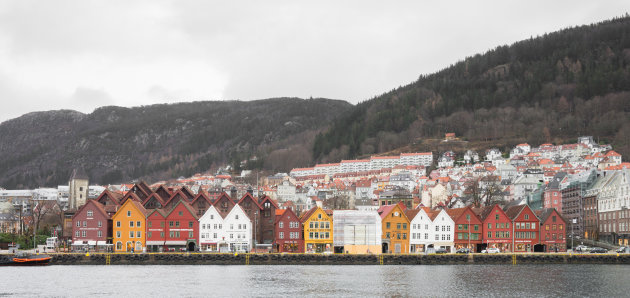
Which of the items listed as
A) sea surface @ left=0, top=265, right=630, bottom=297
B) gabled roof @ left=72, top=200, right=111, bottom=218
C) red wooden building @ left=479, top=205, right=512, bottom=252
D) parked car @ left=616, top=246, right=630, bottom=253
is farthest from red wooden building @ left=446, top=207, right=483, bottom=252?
gabled roof @ left=72, top=200, right=111, bottom=218

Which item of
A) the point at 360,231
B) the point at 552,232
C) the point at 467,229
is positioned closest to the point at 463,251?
the point at 467,229

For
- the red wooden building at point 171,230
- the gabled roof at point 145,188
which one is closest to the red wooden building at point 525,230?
the red wooden building at point 171,230

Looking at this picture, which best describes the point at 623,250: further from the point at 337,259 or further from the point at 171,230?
the point at 171,230

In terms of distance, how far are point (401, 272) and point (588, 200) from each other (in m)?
61.3

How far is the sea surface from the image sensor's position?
60.0 meters

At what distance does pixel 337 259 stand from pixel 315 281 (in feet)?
89.4

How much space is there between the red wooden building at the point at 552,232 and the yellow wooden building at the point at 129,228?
55.6 meters

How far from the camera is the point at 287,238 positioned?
354 ft

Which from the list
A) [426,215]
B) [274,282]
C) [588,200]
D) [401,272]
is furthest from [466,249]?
[274,282]

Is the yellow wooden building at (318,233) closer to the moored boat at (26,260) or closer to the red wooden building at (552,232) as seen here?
the red wooden building at (552,232)

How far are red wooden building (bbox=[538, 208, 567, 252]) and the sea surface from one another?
20.1 m

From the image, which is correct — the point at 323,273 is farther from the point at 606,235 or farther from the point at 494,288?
the point at 606,235

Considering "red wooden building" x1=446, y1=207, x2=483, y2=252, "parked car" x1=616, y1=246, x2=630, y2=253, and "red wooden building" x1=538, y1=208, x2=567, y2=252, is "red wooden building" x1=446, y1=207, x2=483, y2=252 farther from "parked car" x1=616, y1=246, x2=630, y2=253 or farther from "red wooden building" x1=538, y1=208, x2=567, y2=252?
"parked car" x1=616, y1=246, x2=630, y2=253

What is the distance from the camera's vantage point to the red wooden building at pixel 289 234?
10775 cm
